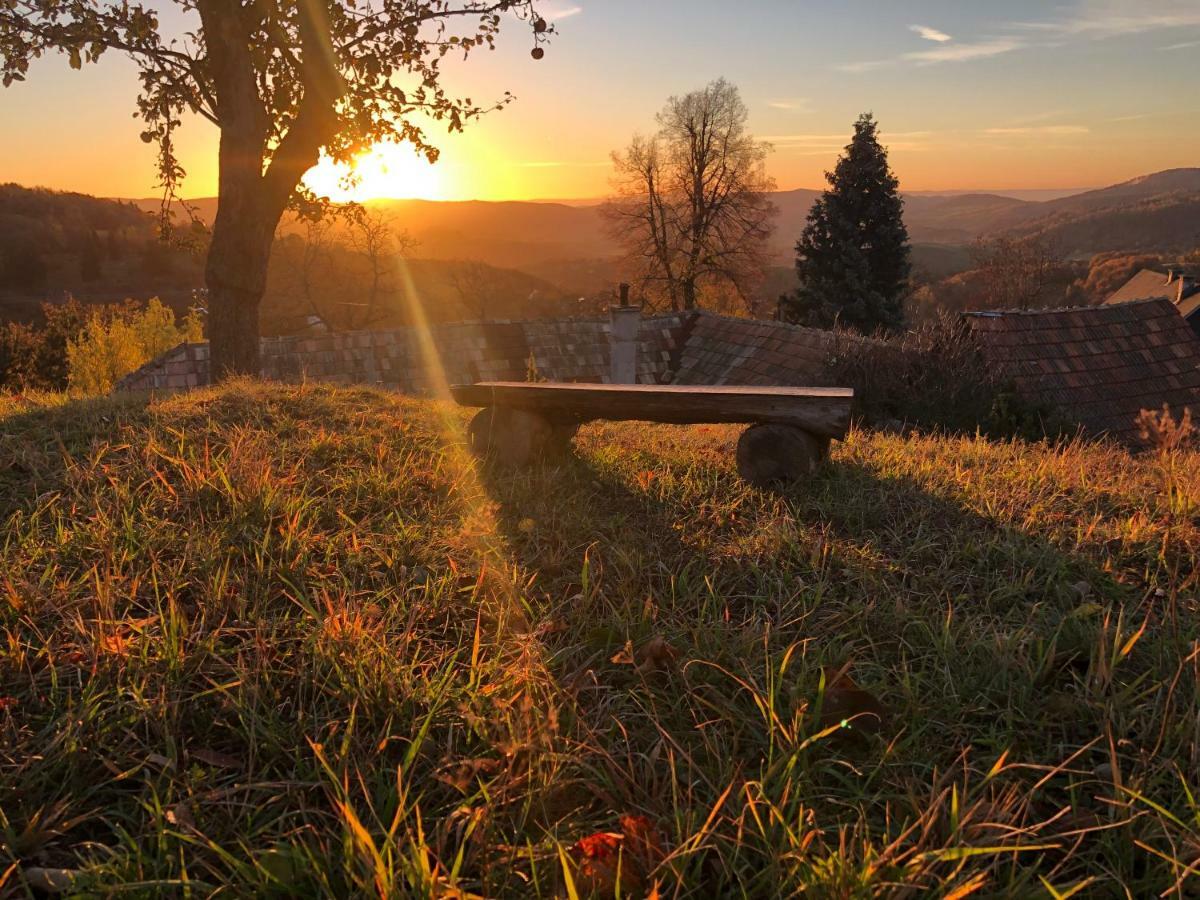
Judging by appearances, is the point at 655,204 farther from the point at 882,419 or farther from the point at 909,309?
the point at 882,419

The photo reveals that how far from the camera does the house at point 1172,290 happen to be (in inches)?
1240

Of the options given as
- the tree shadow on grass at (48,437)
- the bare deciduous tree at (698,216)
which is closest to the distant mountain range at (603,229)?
the bare deciduous tree at (698,216)

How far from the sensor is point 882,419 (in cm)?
1245

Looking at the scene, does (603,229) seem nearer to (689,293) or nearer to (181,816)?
(689,293)

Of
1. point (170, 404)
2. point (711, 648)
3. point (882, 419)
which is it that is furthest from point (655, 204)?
point (711, 648)

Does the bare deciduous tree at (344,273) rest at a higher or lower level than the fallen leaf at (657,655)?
higher

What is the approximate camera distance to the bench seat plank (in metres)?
4.31

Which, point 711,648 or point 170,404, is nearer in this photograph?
point 711,648

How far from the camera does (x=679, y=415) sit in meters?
4.58

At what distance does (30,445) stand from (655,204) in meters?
39.6

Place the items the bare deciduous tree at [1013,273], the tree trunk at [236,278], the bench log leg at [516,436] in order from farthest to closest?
1. the bare deciduous tree at [1013,273]
2. the tree trunk at [236,278]
3. the bench log leg at [516,436]

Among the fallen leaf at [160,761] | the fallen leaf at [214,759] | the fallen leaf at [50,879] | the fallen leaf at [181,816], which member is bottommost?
the fallen leaf at [50,879]

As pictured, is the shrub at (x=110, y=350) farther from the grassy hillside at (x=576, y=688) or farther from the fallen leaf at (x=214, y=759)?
the fallen leaf at (x=214, y=759)

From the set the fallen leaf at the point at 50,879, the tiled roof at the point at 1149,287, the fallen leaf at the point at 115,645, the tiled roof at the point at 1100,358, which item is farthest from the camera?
the tiled roof at the point at 1149,287
